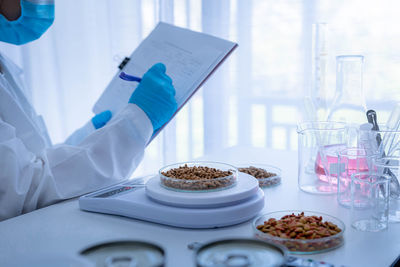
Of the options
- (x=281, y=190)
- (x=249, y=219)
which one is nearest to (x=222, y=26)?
(x=281, y=190)

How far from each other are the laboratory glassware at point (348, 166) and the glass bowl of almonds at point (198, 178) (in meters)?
0.25

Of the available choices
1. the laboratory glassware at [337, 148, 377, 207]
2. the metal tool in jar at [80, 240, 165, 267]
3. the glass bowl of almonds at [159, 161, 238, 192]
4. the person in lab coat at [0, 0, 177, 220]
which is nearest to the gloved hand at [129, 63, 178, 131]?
the person in lab coat at [0, 0, 177, 220]

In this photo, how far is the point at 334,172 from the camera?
102 centimetres

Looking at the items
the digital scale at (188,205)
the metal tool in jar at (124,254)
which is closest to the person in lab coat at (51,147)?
the digital scale at (188,205)

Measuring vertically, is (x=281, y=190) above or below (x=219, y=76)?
below

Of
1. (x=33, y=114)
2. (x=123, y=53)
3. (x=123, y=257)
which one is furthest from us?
(x=123, y=53)

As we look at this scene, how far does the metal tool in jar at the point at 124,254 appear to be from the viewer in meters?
0.47

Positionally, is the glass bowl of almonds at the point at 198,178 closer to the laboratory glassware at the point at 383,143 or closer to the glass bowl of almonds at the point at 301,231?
the glass bowl of almonds at the point at 301,231

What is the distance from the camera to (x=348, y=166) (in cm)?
97

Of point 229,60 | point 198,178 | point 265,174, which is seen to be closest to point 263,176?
point 265,174

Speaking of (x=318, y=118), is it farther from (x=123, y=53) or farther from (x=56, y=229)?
(x=123, y=53)

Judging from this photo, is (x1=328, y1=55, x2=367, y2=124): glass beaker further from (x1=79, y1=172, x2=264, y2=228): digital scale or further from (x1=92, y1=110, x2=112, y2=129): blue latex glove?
(x1=92, y1=110, x2=112, y2=129): blue latex glove

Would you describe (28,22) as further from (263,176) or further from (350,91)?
(350,91)

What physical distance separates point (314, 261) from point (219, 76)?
1.59 m
